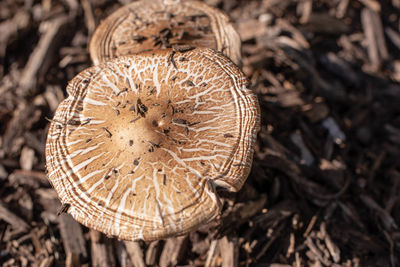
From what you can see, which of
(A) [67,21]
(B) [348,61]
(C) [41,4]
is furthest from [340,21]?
(C) [41,4]

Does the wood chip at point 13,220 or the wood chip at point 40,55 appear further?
the wood chip at point 40,55

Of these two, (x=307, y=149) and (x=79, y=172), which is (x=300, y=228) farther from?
(x=79, y=172)

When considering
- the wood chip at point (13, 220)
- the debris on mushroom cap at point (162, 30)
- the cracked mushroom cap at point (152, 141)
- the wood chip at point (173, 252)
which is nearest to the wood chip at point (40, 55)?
the debris on mushroom cap at point (162, 30)

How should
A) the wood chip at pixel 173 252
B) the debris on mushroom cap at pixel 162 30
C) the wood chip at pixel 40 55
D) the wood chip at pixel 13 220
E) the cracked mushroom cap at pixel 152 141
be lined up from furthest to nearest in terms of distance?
the wood chip at pixel 40 55
the wood chip at pixel 13 220
the wood chip at pixel 173 252
the debris on mushroom cap at pixel 162 30
the cracked mushroom cap at pixel 152 141

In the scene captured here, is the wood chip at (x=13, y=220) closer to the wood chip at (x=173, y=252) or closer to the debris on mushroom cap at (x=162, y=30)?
the wood chip at (x=173, y=252)

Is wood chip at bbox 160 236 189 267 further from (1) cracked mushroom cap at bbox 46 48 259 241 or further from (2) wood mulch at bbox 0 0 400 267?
(1) cracked mushroom cap at bbox 46 48 259 241

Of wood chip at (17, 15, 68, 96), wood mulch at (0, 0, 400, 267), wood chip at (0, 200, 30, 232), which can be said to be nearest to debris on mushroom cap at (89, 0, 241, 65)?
wood mulch at (0, 0, 400, 267)

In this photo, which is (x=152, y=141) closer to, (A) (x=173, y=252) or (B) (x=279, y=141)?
(A) (x=173, y=252)
